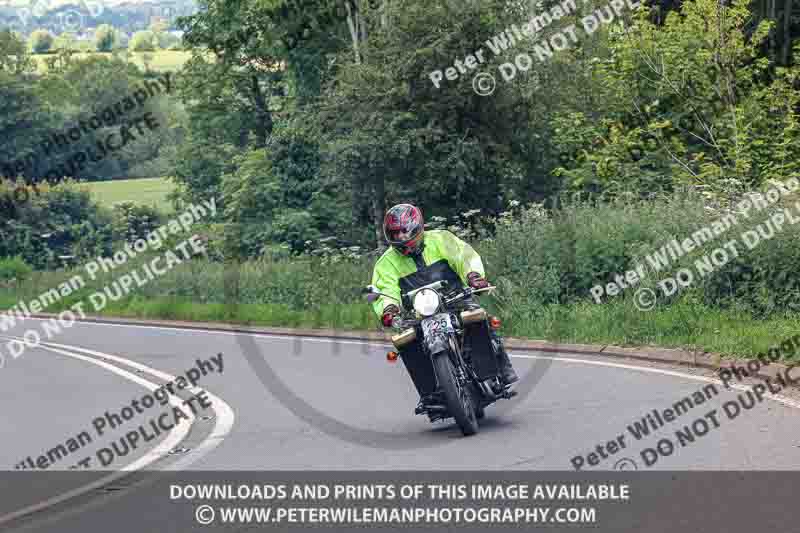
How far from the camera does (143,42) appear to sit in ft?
559

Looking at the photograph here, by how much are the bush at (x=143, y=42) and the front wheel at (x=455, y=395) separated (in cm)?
15446

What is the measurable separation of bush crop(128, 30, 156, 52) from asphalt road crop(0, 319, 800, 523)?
147490 mm

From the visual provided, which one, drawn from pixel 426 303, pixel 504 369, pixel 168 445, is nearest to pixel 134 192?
pixel 168 445

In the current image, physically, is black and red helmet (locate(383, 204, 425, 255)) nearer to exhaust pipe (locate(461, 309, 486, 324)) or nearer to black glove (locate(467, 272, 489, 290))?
black glove (locate(467, 272, 489, 290))

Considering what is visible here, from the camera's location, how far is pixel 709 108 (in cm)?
2919

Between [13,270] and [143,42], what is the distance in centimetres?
12007

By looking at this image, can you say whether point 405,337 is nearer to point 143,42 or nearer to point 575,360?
point 575,360

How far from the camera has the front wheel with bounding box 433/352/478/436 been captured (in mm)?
9711

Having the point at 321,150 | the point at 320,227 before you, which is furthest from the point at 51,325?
the point at 320,227

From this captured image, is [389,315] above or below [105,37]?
below

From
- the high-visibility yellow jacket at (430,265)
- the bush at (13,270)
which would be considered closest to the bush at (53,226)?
the bush at (13,270)

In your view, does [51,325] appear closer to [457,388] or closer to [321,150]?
[321,150]

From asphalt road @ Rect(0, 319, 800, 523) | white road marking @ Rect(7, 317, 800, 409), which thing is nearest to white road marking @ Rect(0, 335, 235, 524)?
asphalt road @ Rect(0, 319, 800, 523)

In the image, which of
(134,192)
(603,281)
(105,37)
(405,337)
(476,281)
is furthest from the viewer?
(105,37)
